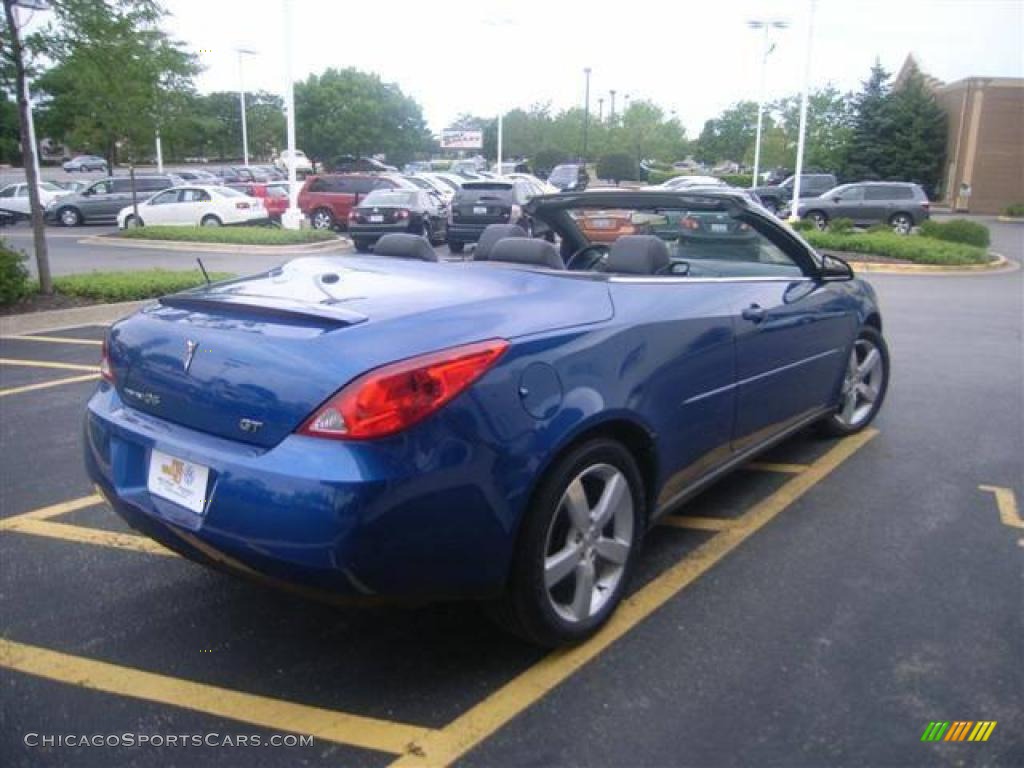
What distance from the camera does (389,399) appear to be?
2.48m

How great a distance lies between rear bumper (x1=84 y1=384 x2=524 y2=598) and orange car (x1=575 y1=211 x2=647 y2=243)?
8.23ft

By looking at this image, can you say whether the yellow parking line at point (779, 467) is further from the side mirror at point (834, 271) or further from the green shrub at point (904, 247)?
the green shrub at point (904, 247)

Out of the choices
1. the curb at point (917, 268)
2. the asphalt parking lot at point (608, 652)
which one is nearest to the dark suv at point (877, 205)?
the curb at point (917, 268)

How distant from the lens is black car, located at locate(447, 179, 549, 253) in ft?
61.8

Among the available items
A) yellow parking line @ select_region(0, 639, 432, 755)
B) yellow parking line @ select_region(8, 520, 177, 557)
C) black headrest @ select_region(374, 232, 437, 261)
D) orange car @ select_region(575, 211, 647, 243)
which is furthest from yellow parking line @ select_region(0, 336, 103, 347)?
yellow parking line @ select_region(0, 639, 432, 755)

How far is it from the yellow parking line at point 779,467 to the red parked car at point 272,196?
23591 millimetres

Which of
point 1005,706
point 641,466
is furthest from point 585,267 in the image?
point 1005,706

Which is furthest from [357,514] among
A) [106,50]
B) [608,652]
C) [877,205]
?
[877,205]

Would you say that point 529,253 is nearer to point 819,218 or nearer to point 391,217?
point 391,217

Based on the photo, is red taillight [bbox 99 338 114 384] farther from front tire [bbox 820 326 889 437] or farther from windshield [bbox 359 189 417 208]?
windshield [bbox 359 189 417 208]

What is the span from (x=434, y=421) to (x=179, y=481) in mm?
883

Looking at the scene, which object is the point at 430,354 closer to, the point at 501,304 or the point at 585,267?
the point at 501,304

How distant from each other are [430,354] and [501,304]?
1.59 feet

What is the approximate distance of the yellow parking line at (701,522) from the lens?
4.23m
